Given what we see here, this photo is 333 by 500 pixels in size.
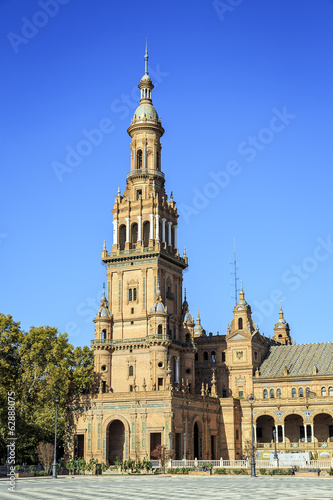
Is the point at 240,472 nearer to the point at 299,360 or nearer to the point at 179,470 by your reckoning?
the point at 179,470

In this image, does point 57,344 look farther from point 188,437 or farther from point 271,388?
point 271,388

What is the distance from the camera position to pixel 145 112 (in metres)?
107

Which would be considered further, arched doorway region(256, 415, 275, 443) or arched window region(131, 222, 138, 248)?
arched window region(131, 222, 138, 248)

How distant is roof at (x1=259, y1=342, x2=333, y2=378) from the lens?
10000cm

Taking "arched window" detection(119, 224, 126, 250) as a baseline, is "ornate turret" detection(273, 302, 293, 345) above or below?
below

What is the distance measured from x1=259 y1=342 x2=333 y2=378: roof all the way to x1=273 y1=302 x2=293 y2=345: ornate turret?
547 inches

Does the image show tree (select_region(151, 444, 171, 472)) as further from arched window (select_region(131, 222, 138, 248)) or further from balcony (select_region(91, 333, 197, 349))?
arched window (select_region(131, 222, 138, 248))

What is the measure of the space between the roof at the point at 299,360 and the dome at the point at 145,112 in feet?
133

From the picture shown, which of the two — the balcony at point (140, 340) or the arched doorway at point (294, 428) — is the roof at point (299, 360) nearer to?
the arched doorway at point (294, 428)

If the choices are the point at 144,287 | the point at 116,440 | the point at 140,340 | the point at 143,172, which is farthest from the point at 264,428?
the point at 143,172

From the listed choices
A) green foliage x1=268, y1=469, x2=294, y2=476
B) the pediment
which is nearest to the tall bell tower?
the pediment

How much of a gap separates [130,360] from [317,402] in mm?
25980

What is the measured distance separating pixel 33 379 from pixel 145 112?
4587 centimetres

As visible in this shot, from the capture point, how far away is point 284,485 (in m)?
49.7
